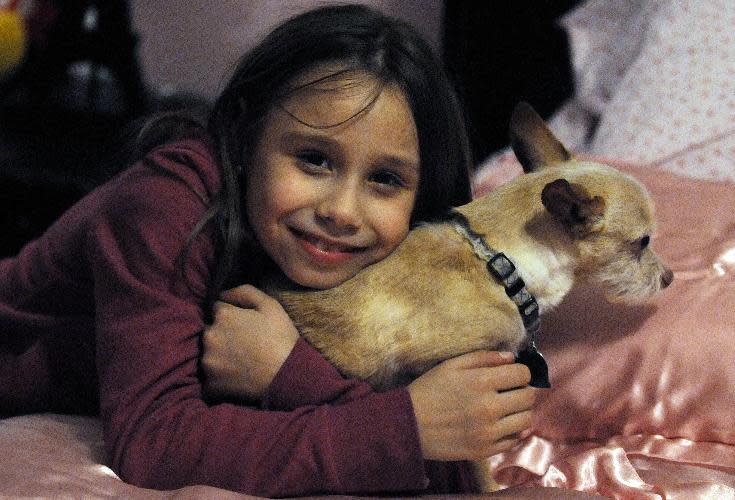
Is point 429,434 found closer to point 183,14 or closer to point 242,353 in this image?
point 242,353

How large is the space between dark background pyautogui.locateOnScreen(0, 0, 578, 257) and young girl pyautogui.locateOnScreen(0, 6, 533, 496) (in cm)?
129

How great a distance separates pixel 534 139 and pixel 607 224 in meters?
0.20

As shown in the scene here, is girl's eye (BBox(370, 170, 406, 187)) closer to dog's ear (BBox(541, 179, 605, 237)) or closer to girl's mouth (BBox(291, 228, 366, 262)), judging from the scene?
girl's mouth (BBox(291, 228, 366, 262))

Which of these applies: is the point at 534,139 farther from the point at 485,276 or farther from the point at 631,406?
the point at 631,406

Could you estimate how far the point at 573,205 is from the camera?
0.98 metres

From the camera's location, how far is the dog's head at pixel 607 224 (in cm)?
98

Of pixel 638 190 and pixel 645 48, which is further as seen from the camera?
pixel 645 48

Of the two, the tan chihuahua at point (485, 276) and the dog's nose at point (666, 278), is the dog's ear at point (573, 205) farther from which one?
the dog's nose at point (666, 278)

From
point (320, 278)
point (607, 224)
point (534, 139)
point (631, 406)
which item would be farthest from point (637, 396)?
point (320, 278)

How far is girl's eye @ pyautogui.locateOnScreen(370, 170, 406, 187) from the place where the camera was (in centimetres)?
105

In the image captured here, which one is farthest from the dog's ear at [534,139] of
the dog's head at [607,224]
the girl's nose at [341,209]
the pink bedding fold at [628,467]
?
the pink bedding fold at [628,467]

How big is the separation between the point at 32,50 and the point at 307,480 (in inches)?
81.9

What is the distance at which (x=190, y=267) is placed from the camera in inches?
40.0

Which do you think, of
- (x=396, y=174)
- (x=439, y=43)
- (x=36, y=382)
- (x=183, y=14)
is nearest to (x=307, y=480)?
(x=396, y=174)
